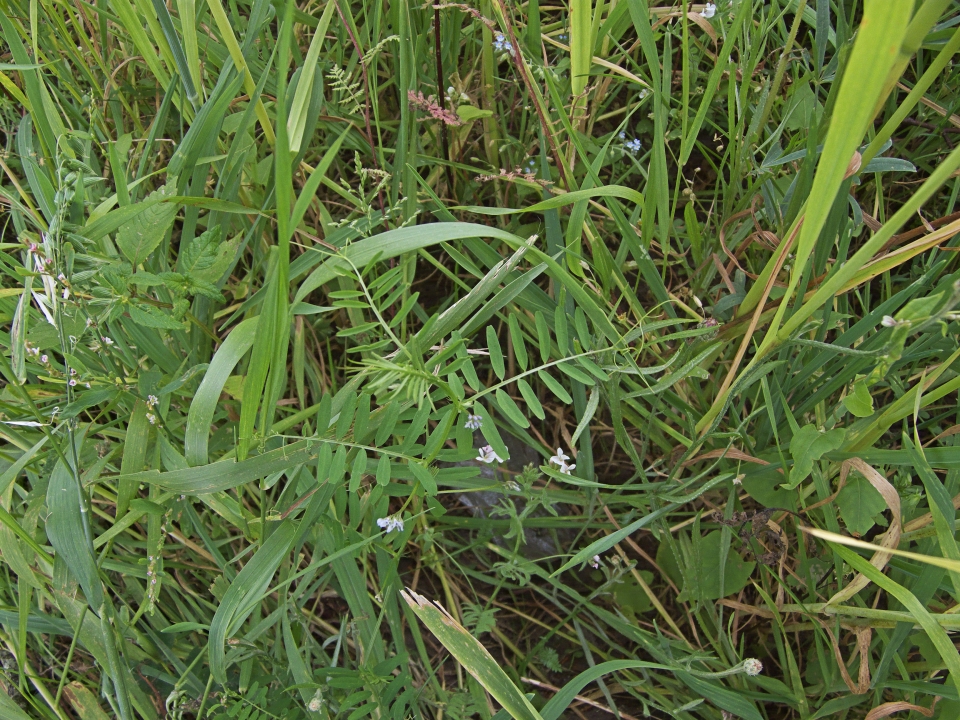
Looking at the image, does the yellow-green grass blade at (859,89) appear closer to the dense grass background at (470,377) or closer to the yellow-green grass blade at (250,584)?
the dense grass background at (470,377)

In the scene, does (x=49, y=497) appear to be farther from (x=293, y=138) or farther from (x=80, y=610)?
(x=293, y=138)

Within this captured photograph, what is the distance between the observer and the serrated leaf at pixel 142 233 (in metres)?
1.00

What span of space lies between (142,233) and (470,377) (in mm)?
568

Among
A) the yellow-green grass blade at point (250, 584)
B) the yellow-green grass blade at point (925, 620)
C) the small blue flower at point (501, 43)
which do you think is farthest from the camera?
the small blue flower at point (501, 43)

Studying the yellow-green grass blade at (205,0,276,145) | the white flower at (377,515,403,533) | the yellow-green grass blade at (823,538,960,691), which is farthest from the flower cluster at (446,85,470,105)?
the yellow-green grass blade at (823,538,960,691)

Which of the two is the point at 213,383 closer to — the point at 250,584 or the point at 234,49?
the point at 250,584

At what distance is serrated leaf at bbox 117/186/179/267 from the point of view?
100 cm

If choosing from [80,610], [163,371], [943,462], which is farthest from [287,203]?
[943,462]

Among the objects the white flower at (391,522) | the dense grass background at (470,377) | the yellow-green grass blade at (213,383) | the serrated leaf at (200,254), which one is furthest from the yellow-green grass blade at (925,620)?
the serrated leaf at (200,254)

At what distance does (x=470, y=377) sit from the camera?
1005 millimetres

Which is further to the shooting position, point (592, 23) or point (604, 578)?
point (604, 578)

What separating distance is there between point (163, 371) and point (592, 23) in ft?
3.34

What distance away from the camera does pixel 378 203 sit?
141cm

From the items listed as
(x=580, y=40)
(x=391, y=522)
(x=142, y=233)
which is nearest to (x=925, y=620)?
(x=391, y=522)
